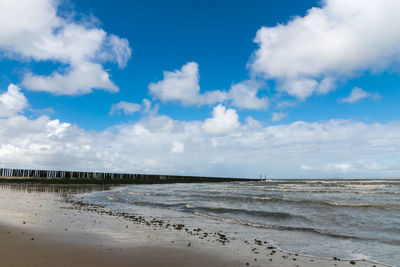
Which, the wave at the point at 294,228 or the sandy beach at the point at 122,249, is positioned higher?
the sandy beach at the point at 122,249

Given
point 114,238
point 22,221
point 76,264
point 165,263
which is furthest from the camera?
point 22,221

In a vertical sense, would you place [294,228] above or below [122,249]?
below

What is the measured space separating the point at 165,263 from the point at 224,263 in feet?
5.18

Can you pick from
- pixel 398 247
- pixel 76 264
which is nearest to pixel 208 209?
pixel 398 247

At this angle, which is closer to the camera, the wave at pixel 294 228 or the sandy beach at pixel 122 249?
the sandy beach at pixel 122 249

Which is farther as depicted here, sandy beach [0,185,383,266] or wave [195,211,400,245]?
wave [195,211,400,245]

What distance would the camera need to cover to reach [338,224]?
1419cm

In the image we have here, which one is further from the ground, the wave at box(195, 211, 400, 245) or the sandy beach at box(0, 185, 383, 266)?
the sandy beach at box(0, 185, 383, 266)

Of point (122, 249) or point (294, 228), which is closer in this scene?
point (122, 249)

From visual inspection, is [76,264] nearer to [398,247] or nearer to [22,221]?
[22,221]

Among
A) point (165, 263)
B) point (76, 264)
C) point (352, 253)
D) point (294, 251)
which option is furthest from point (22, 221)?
point (352, 253)

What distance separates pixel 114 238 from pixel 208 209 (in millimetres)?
10449

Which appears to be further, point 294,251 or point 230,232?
point 230,232

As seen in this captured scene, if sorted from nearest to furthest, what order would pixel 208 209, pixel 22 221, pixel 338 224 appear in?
pixel 22 221, pixel 338 224, pixel 208 209
